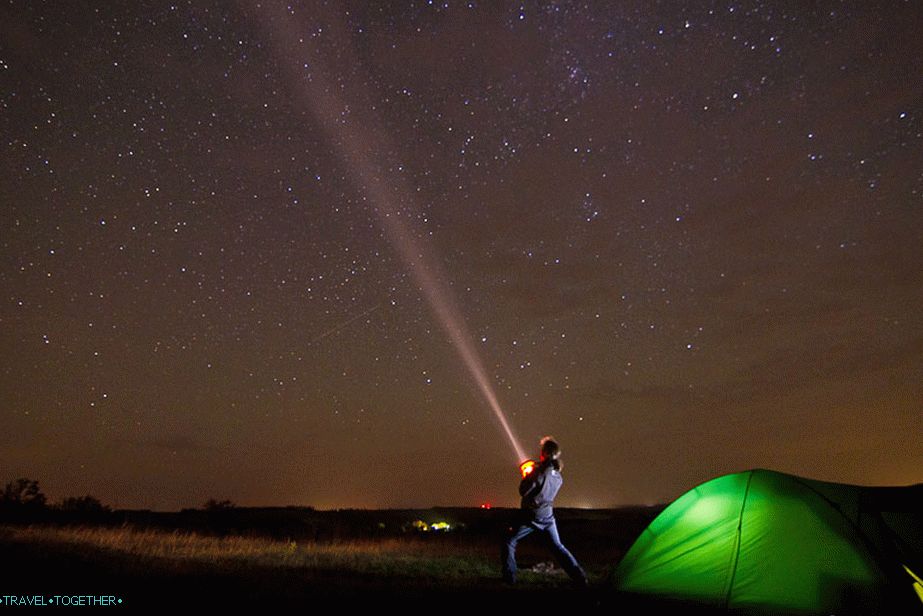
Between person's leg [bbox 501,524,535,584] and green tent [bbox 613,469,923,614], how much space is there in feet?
5.33

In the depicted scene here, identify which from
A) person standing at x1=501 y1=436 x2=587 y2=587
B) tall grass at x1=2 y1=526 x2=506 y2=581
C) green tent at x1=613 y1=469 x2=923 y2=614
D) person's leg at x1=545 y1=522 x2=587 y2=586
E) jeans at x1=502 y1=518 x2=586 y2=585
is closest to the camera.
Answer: green tent at x1=613 y1=469 x2=923 y2=614

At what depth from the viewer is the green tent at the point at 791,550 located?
6.39 meters

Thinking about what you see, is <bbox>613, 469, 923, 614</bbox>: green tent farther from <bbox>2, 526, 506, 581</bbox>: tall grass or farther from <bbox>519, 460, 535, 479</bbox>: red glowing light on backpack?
<bbox>2, 526, 506, 581</bbox>: tall grass

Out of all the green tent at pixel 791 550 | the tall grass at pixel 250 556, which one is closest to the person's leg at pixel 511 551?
Answer: the tall grass at pixel 250 556

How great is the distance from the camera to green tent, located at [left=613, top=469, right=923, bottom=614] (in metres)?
6.39

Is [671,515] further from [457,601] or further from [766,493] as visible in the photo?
[457,601]

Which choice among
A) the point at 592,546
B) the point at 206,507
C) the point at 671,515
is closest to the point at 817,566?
the point at 671,515

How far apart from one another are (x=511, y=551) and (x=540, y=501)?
80 centimetres

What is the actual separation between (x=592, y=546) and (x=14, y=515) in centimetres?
1807

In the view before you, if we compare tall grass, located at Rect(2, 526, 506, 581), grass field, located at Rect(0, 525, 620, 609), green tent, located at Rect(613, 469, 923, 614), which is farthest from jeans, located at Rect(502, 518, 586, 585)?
green tent, located at Rect(613, 469, 923, 614)

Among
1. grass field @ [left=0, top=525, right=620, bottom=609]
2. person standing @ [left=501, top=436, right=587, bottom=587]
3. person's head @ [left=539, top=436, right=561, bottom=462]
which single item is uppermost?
person's head @ [left=539, top=436, right=561, bottom=462]

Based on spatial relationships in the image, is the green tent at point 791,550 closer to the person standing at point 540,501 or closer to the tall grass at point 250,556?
the person standing at point 540,501

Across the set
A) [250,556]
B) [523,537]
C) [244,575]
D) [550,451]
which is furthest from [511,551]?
[250,556]

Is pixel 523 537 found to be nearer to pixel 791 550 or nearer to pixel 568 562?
pixel 568 562
